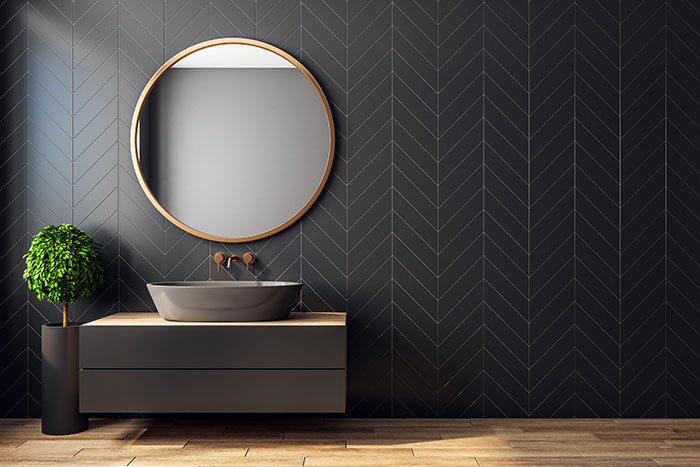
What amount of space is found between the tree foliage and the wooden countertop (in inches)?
7.7

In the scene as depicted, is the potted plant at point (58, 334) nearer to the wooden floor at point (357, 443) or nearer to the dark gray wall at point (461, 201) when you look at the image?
the wooden floor at point (357, 443)

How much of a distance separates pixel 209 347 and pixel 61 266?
762 mm

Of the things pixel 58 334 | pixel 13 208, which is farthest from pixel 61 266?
pixel 13 208

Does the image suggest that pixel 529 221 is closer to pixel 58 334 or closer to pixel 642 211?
pixel 642 211

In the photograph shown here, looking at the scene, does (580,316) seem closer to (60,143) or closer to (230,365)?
(230,365)

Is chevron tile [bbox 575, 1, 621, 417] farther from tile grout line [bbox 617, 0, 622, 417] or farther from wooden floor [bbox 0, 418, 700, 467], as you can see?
wooden floor [bbox 0, 418, 700, 467]

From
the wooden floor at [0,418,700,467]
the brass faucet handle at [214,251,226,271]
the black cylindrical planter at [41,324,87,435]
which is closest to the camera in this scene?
the wooden floor at [0,418,700,467]

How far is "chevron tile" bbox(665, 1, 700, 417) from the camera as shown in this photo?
308 cm

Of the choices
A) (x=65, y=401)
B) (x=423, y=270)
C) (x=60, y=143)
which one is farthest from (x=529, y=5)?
(x=65, y=401)

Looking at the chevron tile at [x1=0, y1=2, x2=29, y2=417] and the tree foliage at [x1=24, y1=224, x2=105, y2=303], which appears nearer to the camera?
the tree foliage at [x1=24, y1=224, x2=105, y2=303]

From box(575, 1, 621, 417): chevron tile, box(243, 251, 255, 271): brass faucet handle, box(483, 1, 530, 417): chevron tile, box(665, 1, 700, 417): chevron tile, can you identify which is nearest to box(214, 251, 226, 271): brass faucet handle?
box(243, 251, 255, 271): brass faucet handle

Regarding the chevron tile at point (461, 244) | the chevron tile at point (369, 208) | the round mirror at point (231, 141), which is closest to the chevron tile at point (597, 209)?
the chevron tile at point (461, 244)

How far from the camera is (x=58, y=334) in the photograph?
Answer: 272 centimetres

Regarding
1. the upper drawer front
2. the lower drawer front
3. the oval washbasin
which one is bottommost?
the lower drawer front
